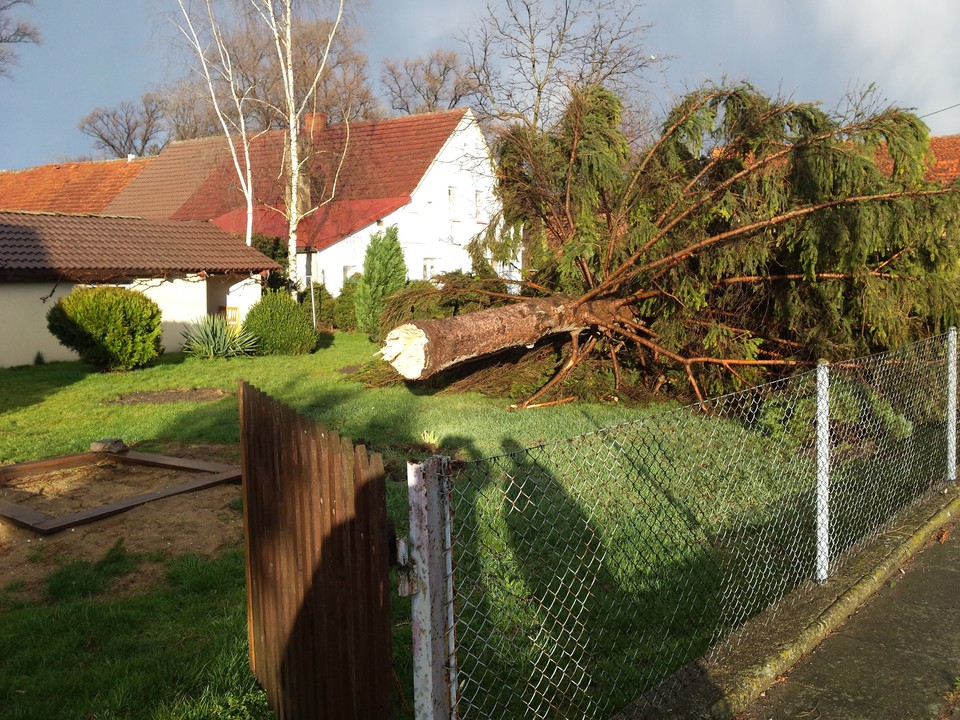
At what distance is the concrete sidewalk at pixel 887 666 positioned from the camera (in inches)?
136

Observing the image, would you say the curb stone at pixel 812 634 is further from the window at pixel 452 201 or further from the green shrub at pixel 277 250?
the window at pixel 452 201

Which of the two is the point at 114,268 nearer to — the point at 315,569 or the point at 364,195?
A: the point at 364,195

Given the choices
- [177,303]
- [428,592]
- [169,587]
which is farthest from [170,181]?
[428,592]

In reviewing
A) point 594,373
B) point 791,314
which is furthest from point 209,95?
point 791,314

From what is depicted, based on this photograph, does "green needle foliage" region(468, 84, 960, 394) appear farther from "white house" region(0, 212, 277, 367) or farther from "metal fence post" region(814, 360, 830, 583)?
"white house" region(0, 212, 277, 367)

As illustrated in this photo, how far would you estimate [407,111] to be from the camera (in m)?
51.0

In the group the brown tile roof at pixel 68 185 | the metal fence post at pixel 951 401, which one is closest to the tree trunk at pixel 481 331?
the metal fence post at pixel 951 401

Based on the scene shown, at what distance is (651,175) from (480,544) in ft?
17.8

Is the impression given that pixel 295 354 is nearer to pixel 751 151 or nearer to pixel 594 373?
pixel 594 373

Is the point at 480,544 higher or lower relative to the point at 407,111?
lower

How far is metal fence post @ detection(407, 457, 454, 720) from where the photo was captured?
236 cm

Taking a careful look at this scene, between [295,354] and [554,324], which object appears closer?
[554,324]

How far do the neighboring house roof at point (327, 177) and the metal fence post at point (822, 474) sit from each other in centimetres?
2360

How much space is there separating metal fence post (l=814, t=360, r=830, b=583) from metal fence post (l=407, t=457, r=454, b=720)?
2.79m
